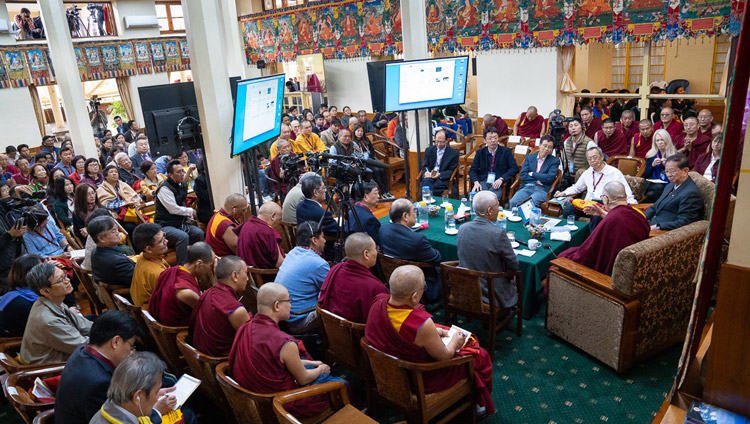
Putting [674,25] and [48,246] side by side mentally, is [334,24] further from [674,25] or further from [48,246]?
[48,246]

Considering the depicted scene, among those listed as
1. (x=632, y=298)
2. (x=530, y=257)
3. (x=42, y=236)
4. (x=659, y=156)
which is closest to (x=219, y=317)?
(x=530, y=257)

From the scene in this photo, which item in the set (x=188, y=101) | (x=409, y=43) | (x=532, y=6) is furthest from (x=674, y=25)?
(x=188, y=101)

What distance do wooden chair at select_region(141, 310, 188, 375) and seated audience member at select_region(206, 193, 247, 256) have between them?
1.20 metres

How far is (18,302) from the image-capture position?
3486 mm

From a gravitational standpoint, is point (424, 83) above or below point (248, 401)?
above

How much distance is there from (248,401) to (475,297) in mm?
1881

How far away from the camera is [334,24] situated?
46.0 ft

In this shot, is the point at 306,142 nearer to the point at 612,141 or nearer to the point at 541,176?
the point at 541,176

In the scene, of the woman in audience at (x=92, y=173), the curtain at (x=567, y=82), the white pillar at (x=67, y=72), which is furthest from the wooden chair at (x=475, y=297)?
the white pillar at (x=67, y=72)

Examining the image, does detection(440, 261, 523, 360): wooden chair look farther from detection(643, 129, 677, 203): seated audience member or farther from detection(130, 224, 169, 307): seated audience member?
detection(643, 129, 677, 203): seated audience member

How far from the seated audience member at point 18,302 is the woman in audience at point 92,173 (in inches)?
130

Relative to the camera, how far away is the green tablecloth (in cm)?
415

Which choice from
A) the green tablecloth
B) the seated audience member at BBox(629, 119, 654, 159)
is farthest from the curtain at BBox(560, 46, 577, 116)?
the green tablecloth

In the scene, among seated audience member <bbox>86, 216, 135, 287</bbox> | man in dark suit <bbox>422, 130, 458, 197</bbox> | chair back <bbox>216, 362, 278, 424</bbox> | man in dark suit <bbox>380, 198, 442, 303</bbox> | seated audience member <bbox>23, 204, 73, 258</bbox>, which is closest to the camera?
chair back <bbox>216, 362, 278, 424</bbox>
